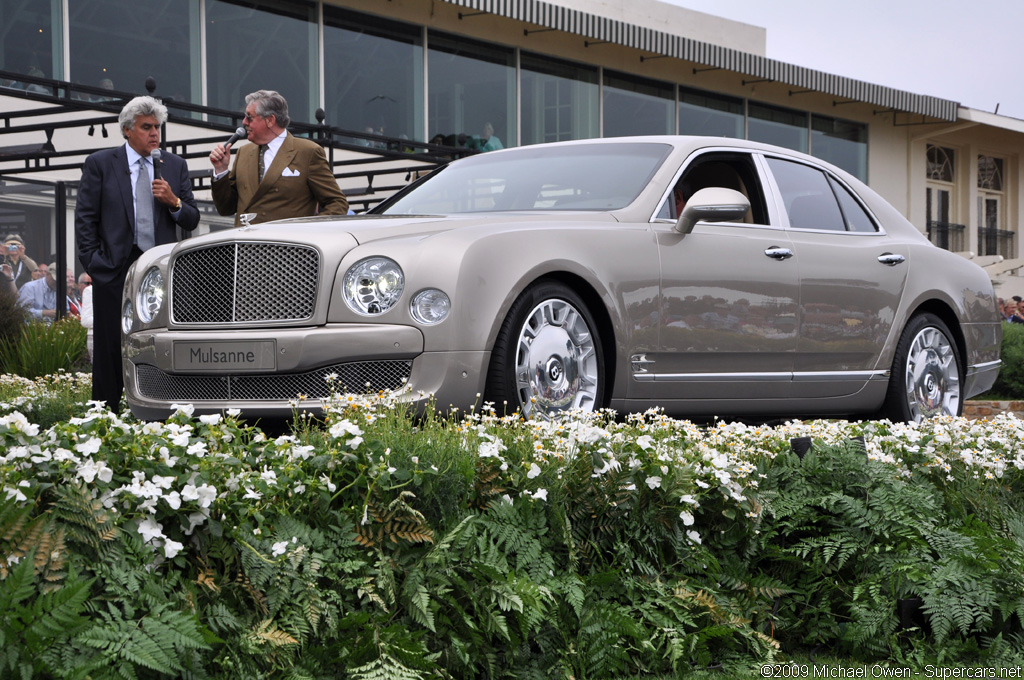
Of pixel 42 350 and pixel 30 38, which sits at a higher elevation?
pixel 30 38

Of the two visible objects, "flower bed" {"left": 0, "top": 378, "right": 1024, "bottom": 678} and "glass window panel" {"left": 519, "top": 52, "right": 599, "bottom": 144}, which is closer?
"flower bed" {"left": 0, "top": 378, "right": 1024, "bottom": 678}

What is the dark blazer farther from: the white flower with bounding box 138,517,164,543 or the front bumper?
the white flower with bounding box 138,517,164,543

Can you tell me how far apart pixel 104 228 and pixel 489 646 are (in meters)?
4.63

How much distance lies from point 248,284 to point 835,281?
132 inches

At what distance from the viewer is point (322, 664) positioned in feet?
9.90

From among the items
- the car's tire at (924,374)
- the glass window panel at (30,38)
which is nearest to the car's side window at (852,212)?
the car's tire at (924,374)

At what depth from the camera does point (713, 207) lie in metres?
5.86

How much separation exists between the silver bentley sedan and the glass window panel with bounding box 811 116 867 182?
1841 cm

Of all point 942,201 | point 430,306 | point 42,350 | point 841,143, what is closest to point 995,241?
point 942,201

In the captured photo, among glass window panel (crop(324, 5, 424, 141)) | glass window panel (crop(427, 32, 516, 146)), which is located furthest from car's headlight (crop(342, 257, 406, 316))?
glass window panel (crop(427, 32, 516, 146))

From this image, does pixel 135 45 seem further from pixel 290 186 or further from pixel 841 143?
pixel 841 143

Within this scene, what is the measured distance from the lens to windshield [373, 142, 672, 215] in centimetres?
621

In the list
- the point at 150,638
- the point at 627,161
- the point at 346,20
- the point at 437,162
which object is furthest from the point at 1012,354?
the point at 150,638

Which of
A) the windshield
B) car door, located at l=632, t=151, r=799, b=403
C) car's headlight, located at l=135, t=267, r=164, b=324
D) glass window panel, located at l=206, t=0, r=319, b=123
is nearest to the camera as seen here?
car's headlight, located at l=135, t=267, r=164, b=324
